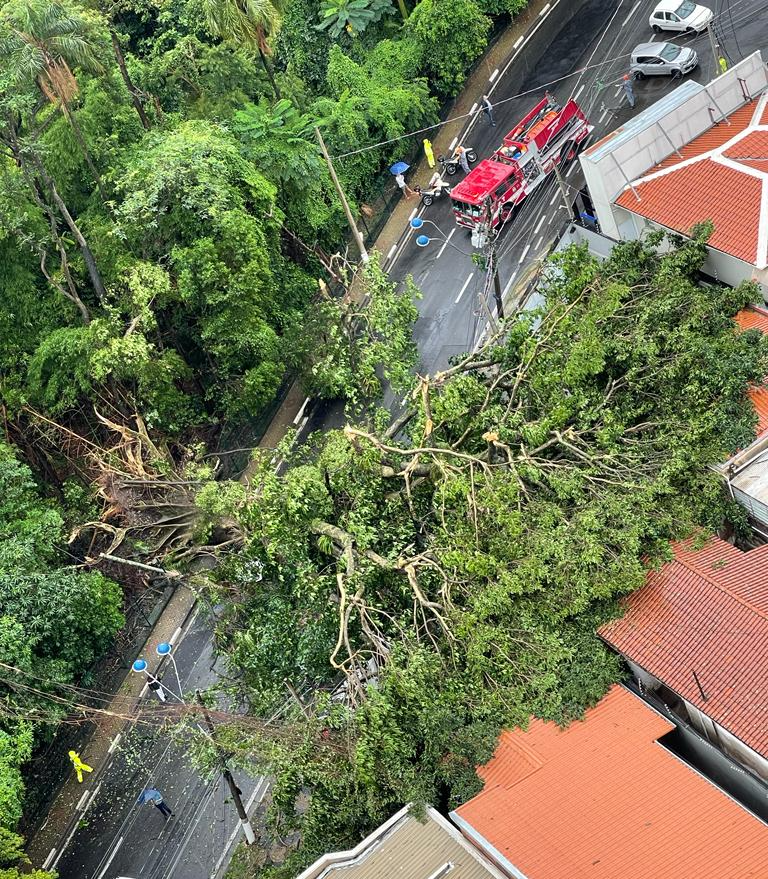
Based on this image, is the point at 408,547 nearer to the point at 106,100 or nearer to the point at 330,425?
the point at 330,425

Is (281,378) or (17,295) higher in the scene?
(17,295)

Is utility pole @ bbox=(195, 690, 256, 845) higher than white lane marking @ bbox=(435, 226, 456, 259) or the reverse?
the reverse

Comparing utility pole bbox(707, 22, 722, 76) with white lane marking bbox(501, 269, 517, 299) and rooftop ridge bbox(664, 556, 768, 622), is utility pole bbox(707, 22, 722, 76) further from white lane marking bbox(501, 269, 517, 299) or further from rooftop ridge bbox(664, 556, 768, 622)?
rooftop ridge bbox(664, 556, 768, 622)

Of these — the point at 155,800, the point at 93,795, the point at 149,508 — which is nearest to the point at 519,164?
the point at 149,508

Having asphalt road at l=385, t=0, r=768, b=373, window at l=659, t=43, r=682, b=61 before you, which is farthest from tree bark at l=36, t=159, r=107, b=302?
window at l=659, t=43, r=682, b=61

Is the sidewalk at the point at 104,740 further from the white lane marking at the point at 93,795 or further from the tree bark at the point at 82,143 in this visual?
the tree bark at the point at 82,143

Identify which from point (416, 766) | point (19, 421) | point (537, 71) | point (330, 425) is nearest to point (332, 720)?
point (416, 766)
